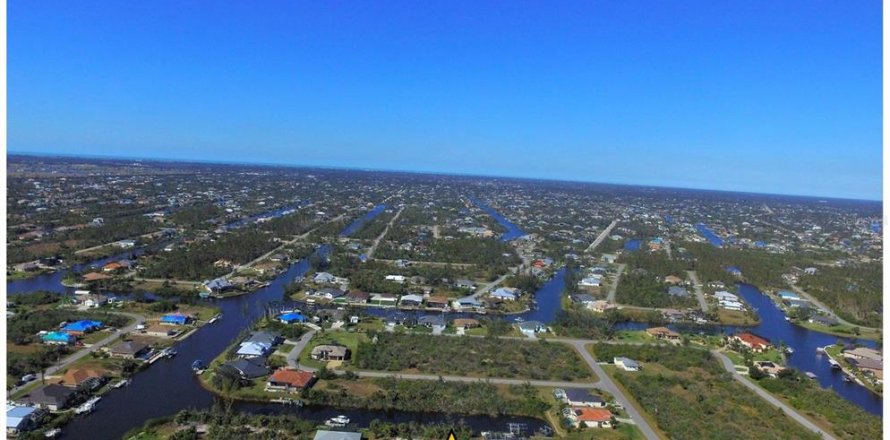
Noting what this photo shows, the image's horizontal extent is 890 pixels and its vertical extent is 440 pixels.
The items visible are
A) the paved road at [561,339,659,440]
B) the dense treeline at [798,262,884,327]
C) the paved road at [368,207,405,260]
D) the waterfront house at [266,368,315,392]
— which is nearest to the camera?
the paved road at [561,339,659,440]

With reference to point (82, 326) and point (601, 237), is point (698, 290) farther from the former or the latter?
point (82, 326)

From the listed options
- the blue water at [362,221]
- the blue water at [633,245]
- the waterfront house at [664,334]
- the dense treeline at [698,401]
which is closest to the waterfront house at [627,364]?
the dense treeline at [698,401]

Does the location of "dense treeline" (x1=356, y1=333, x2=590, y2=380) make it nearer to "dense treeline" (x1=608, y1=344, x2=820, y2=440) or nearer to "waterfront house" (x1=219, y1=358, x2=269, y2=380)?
"dense treeline" (x1=608, y1=344, x2=820, y2=440)

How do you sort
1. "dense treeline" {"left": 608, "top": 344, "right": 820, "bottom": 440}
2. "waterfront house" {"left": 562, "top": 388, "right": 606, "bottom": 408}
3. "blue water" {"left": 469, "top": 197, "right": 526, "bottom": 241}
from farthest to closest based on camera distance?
1. "blue water" {"left": 469, "top": 197, "right": 526, "bottom": 241}
2. "waterfront house" {"left": 562, "top": 388, "right": 606, "bottom": 408}
3. "dense treeline" {"left": 608, "top": 344, "right": 820, "bottom": 440}

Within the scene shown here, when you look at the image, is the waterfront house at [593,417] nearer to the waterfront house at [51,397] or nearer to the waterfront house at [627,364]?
the waterfront house at [627,364]

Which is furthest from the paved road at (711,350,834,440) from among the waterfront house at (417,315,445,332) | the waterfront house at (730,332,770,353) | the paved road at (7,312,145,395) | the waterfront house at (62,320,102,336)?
the waterfront house at (62,320,102,336)

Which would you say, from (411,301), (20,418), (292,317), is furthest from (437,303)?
(20,418)
